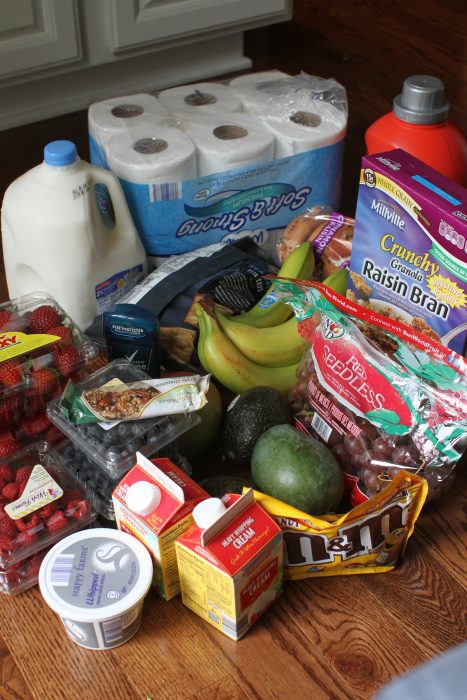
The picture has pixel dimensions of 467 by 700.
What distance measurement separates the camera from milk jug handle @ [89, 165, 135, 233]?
1188mm

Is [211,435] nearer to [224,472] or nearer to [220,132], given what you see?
[224,472]

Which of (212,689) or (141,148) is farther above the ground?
(141,148)

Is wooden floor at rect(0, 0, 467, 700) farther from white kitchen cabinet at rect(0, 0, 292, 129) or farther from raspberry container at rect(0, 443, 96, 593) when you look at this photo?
white kitchen cabinet at rect(0, 0, 292, 129)

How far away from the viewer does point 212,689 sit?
831 millimetres

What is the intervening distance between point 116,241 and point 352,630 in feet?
2.10

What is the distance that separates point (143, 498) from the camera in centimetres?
85

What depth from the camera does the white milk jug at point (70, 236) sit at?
1149mm

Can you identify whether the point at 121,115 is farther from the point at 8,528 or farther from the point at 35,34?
the point at 8,528

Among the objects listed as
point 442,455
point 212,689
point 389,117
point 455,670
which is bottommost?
point 212,689

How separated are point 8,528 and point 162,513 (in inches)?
6.7

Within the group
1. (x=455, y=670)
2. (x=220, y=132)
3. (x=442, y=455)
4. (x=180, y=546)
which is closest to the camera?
(x=455, y=670)

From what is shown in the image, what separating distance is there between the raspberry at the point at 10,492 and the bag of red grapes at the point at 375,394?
0.34 m

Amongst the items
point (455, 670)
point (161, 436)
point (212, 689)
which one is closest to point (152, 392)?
point (161, 436)

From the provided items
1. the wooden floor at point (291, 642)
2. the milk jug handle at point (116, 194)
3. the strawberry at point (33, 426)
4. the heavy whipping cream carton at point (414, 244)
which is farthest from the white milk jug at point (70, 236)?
the wooden floor at point (291, 642)
